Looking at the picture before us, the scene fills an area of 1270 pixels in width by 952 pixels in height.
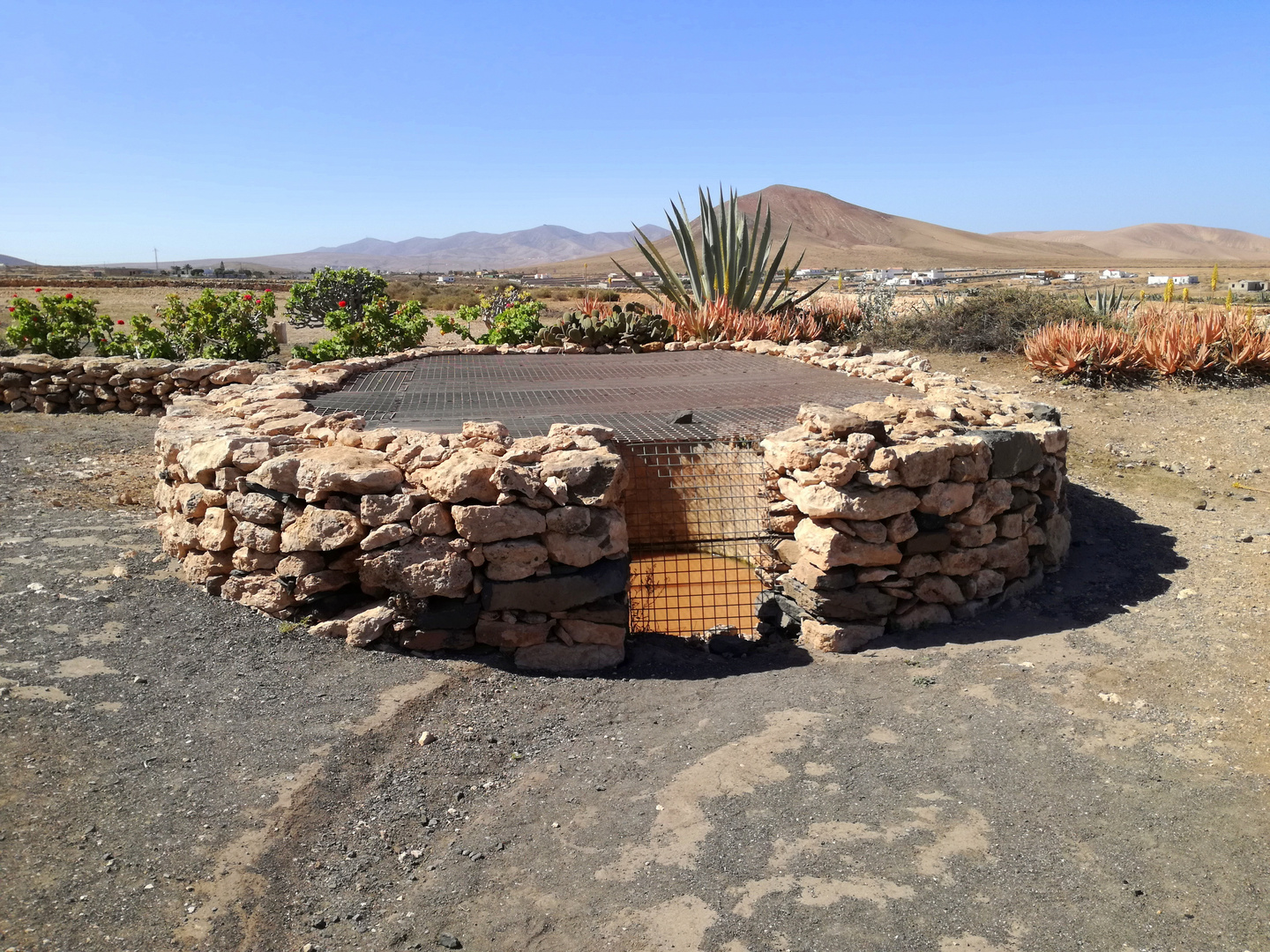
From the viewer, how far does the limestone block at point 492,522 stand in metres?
3.77

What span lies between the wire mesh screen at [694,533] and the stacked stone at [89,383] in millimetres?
5713

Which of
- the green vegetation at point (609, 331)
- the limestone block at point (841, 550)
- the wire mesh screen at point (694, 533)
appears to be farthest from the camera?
the green vegetation at point (609, 331)

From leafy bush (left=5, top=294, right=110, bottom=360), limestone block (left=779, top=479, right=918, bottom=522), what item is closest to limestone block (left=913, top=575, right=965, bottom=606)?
limestone block (left=779, top=479, right=918, bottom=522)

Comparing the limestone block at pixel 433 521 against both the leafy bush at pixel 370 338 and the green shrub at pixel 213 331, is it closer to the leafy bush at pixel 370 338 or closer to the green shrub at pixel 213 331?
the leafy bush at pixel 370 338

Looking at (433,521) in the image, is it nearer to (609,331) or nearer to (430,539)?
(430,539)

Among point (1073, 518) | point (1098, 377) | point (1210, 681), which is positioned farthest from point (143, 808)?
point (1098, 377)

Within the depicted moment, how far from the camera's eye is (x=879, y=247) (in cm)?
9488

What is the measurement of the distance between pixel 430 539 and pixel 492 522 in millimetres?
275

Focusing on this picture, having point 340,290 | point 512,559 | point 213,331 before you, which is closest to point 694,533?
point 512,559

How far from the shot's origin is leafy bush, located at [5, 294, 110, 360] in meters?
11.0

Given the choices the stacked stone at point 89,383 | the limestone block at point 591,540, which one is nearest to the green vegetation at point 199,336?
the stacked stone at point 89,383

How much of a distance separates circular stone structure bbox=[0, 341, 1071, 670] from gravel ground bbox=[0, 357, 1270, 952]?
0.56 ft

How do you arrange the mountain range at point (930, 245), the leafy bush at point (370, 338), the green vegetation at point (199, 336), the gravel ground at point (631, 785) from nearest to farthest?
the gravel ground at point (631, 785) < the leafy bush at point (370, 338) < the green vegetation at point (199, 336) < the mountain range at point (930, 245)

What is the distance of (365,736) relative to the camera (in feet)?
10.9
